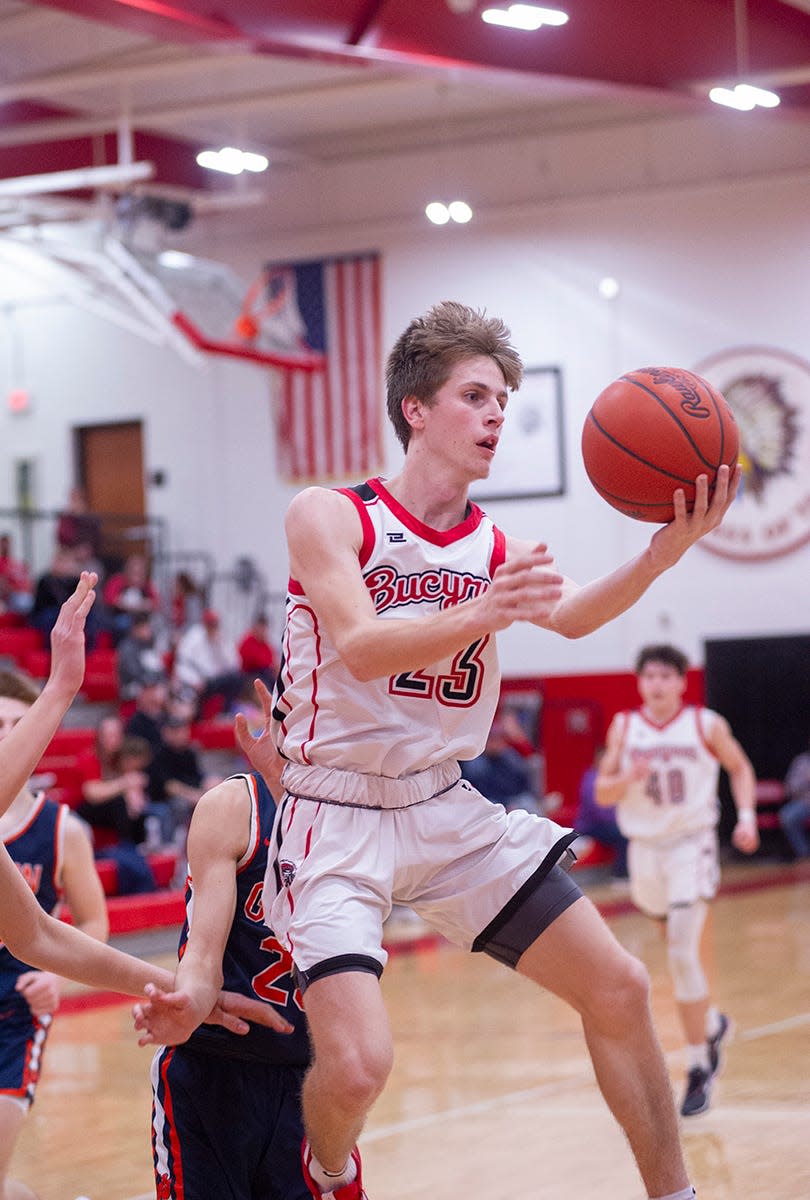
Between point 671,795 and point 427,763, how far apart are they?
12.0 feet

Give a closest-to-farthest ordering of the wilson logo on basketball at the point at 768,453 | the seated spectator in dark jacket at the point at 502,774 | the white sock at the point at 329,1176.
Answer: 1. the white sock at the point at 329,1176
2. the seated spectator in dark jacket at the point at 502,774
3. the wilson logo on basketball at the point at 768,453

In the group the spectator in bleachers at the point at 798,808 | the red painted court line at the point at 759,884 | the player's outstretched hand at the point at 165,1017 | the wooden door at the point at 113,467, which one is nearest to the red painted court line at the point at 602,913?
the red painted court line at the point at 759,884

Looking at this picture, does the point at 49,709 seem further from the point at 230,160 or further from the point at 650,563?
the point at 230,160

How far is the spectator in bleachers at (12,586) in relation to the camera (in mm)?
15258

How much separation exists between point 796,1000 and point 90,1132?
12.2ft

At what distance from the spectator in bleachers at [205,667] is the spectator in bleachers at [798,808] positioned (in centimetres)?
489

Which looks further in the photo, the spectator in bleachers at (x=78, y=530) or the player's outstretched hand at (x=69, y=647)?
the spectator in bleachers at (x=78, y=530)

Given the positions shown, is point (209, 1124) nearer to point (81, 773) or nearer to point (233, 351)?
point (81, 773)

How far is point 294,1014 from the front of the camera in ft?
11.9

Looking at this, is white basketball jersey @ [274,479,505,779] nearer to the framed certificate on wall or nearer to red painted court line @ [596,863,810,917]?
red painted court line @ [596,863,810,917]

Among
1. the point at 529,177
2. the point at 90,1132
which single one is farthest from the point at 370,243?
the point at 90,1132

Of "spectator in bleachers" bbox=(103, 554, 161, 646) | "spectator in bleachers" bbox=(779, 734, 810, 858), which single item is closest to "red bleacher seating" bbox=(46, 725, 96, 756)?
"spectator in bleachers" bbox=(103, 554, 161, 646)

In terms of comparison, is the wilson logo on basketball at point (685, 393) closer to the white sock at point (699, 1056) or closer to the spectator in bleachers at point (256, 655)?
the white sock at point (699, 1056)

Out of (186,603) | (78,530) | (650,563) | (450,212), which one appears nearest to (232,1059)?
(650,563)
